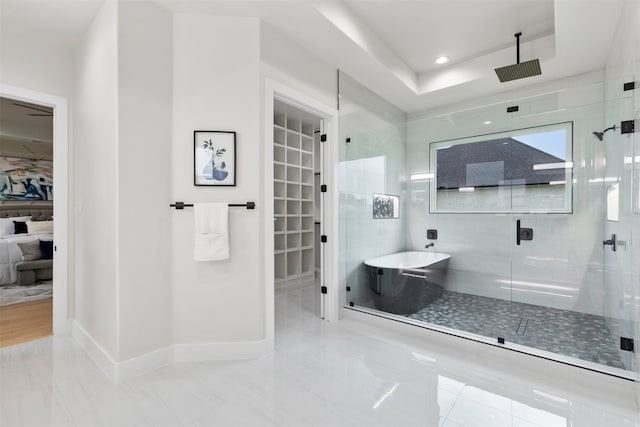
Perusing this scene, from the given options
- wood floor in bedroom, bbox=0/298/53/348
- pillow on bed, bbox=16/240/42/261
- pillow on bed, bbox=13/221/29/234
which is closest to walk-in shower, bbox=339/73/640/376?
wood floor in bedroom, bbox=0/298/53/348

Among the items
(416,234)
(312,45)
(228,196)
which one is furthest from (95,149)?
(416,234)

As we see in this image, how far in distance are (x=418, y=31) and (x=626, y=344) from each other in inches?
122

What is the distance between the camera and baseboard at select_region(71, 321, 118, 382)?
2.14 m

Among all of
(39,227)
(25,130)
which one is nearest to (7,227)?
(39,227)

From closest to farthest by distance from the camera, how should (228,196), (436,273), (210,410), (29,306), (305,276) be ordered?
(210,410), (228,196), (436,273), (29,306), (305,276)

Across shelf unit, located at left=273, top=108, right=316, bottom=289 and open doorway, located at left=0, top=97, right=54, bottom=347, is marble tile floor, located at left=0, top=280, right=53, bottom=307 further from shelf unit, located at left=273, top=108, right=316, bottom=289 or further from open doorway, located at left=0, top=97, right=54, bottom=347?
shelf unit, located at left=273, top=108, right=316, bottom=289

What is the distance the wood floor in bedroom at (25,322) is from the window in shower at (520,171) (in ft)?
14.5

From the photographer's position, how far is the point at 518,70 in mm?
3143

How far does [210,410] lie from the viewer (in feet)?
5.89

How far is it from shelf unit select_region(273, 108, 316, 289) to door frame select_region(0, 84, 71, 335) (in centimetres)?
247

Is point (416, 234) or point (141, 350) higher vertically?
point (416, 234)

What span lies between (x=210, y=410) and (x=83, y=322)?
1.73 m

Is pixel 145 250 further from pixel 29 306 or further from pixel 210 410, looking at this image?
pixel 29 306

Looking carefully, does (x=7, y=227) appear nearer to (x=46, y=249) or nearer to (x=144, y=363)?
(x=46, y=249)
